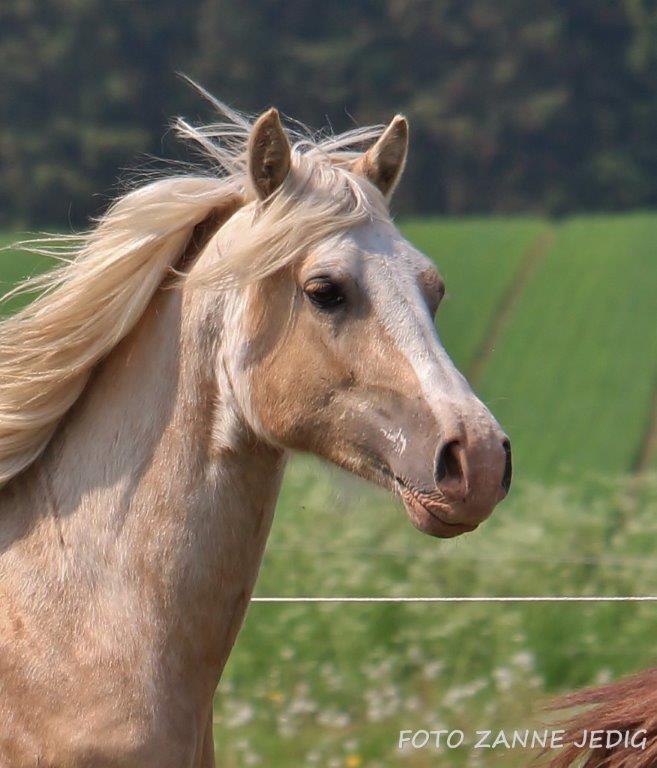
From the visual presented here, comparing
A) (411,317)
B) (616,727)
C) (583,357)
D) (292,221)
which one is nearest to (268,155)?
(292,221)

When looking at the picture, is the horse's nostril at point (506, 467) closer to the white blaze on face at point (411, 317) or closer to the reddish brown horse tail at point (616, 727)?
the white blaze on face at point (411, 317)

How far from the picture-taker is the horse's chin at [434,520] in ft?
8.09

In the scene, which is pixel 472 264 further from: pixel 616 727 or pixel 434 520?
pixel 434 520

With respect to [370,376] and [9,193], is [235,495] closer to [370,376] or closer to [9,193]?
[370,376]

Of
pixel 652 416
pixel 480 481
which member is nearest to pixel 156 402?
pixel 480 481

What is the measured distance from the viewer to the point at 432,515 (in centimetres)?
248

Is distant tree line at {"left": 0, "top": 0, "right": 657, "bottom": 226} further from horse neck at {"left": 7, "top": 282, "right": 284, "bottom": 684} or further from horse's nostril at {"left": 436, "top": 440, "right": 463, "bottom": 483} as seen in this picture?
horse's nostril at {"left": 436, "top": 440, "right": 463, "bottom": 483}

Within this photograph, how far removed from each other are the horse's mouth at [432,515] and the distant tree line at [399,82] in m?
31.4

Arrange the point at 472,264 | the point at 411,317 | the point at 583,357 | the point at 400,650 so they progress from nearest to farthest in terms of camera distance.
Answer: the point at 411,317
the point at 400,650
the point at 583,357
the point at 472,264

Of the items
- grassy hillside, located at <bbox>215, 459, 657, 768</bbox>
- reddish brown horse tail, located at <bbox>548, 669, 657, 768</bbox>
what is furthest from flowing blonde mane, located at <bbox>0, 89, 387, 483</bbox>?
reddish brown horse tail, located at <bbox>548, 669, 657, 768</bbox>

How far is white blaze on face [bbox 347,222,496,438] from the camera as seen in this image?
2461mm

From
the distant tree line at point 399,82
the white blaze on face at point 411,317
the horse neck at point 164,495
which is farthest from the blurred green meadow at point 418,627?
the distant tree line at point 399,82

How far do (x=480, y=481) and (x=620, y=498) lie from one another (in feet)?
29.8

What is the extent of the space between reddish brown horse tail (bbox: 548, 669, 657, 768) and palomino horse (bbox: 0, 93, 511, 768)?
789 millimetres
